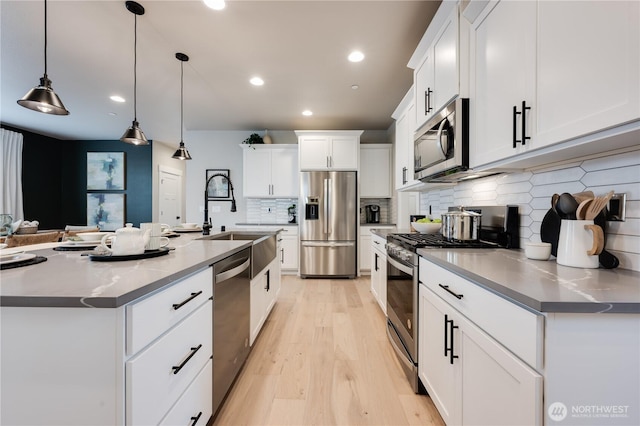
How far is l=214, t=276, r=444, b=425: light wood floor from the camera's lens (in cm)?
141

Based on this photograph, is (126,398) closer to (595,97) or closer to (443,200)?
(595,97)

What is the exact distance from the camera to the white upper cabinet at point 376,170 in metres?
4.70

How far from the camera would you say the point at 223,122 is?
4.71 m

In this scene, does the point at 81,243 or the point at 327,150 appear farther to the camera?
the point at 327,150

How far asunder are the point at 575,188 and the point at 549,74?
57 centimetres

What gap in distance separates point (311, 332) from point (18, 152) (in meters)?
6.96

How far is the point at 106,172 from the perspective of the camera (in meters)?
6.35

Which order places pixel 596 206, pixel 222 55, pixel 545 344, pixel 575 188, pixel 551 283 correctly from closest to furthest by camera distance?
pixel 545 344 → pixel 551 283 → pixel 596 206 → pixel 575 188 → pixel 222 55

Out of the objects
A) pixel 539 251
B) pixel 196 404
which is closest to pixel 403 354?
pixel 539 251

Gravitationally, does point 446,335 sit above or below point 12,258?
below

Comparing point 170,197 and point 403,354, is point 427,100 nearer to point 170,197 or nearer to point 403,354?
point 403,354

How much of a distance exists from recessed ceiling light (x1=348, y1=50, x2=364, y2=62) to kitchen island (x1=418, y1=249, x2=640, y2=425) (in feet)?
7.73

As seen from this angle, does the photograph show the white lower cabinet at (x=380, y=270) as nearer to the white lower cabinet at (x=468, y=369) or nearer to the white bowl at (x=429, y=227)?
the white bowl at (x=429, y=227)

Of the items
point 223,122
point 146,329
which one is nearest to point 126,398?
point 146,329
